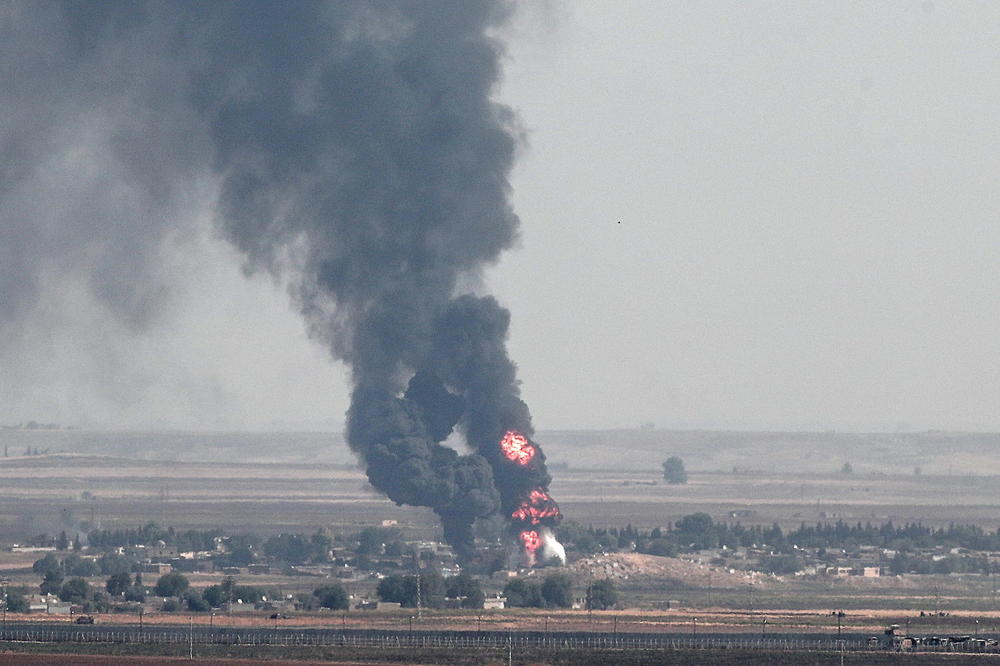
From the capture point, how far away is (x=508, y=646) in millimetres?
167125

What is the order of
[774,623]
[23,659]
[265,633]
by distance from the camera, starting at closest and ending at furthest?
[23,659] → [265,633] → [774,623]

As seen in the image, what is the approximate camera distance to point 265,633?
17875cm

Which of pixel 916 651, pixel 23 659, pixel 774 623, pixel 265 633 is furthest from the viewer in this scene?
pixel 774 623

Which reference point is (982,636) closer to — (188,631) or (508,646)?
(508,646)

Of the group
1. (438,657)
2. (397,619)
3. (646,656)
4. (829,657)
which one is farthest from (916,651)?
(397,619)

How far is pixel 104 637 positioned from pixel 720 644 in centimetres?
4996

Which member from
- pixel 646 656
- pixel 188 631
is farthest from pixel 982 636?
pixel 188 631

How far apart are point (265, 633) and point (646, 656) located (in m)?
35.5

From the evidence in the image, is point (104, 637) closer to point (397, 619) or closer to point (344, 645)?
point (344, 645)

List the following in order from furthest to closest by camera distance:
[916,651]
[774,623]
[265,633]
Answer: [774,623] → [265,633] → [916,651]

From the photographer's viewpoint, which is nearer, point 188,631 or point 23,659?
point 23,659

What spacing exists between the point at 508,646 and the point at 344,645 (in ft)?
42.7

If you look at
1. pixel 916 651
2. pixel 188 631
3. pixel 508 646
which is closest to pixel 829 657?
pixel 916 651

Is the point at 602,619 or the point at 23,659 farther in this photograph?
the point at 602,619
